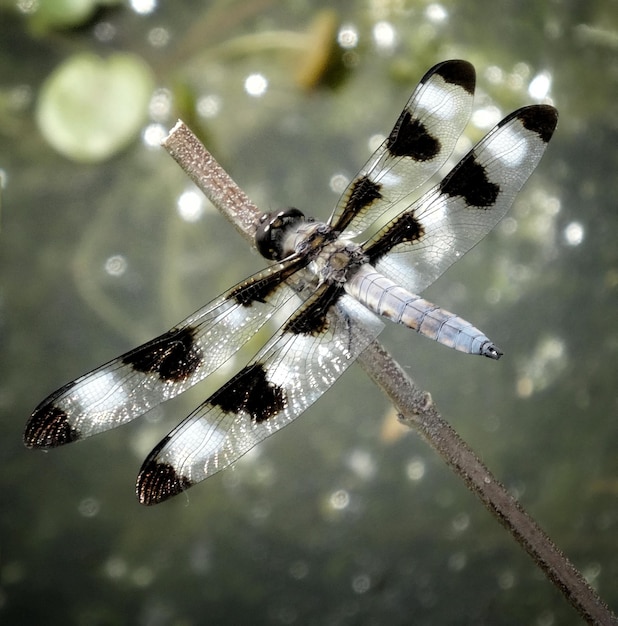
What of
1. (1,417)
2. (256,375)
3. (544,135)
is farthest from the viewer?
(1,417)

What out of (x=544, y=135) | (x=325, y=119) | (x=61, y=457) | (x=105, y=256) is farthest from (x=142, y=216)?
(x=544, y=135)

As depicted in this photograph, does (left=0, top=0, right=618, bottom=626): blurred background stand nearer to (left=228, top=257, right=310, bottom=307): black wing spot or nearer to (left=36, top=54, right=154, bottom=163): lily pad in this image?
(left=36, top=54, right=154, bottom=163): lily pad

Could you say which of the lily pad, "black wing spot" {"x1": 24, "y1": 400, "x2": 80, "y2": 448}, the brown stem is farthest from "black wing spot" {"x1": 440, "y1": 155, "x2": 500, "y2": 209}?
the lily pad

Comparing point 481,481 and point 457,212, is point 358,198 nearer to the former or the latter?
point 457,212

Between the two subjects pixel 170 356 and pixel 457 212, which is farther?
pixel 457 212

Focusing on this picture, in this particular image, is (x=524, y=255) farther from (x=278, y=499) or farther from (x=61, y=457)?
(x=61, y=457)

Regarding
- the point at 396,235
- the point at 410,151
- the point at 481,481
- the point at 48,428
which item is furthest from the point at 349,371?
the point at 48,428

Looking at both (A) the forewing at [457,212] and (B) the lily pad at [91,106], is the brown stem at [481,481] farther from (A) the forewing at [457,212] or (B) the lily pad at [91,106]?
(B) the lily pad at [91,106]
